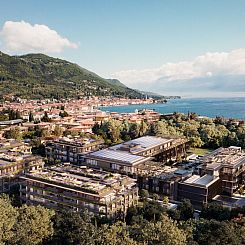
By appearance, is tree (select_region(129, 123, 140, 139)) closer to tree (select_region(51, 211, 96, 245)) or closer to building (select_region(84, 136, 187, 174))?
building (select_region(84, 136, 187, 174))

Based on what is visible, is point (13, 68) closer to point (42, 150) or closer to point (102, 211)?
point (42, 150)

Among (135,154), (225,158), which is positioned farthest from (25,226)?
(225,158)

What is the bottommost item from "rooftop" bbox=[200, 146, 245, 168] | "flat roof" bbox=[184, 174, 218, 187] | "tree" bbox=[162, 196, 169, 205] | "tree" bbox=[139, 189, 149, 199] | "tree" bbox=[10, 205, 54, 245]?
"tree" bbox=[162, 196, 169, 205]

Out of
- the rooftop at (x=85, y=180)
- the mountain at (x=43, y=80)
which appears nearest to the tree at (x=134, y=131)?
the rooftop at (x=85, y=180)

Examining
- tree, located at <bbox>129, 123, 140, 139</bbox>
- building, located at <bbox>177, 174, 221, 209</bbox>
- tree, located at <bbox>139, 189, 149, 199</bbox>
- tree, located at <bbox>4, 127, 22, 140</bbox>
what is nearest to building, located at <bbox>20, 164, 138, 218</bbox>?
tree, located at <bbox>139, 189, 149, 199</bbox>

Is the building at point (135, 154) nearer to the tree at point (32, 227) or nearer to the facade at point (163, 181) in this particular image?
the facade at point (163, 181)

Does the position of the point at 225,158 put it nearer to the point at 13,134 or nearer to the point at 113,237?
the point at 113,237

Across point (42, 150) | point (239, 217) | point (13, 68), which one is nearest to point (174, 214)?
point (239, 217)
